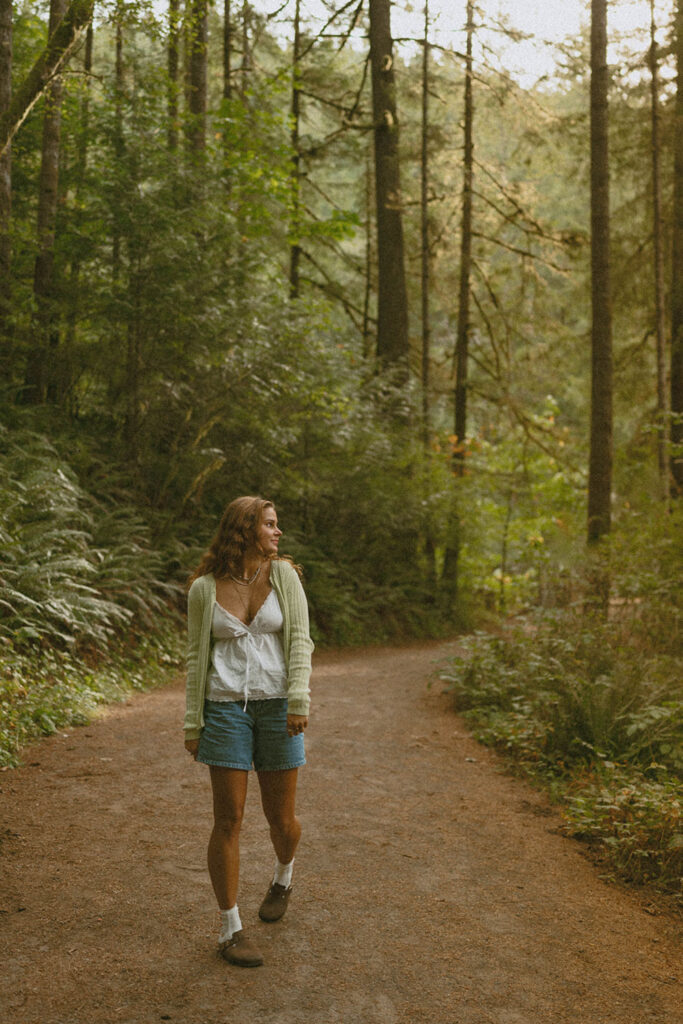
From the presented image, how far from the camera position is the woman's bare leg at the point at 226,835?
372 centimetres

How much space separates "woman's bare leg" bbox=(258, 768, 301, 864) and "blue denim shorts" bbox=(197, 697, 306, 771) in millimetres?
59

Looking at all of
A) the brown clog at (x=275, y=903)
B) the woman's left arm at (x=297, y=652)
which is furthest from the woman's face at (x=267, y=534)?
the brown clog at (x=275, y=903)

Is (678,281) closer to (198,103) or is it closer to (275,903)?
(198,103)

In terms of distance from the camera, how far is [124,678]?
9.41 m

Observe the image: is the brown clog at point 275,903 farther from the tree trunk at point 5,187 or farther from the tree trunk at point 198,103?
the tree trunk at point 198,103

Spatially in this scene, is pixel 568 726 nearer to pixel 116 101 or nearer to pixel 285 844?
pixel 285 844

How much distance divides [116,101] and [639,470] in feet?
32.1

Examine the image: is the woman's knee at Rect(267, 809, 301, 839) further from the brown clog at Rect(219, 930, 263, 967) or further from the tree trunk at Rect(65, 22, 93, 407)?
the tree trunk at Rect(65, 22, 93, 407)

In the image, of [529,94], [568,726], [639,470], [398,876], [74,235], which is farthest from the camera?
[529,94]

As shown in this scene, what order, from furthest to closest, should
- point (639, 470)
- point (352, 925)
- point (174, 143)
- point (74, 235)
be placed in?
point (174, 143) → point (639, 470) → point (74, 235) → point (352, 925)

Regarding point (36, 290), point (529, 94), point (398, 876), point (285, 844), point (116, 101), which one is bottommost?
point (398, 876)

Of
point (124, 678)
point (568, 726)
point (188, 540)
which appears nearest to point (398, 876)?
point (568, 726)

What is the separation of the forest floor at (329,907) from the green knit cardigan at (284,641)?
3.36 feet

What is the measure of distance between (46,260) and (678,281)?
10043 mm
